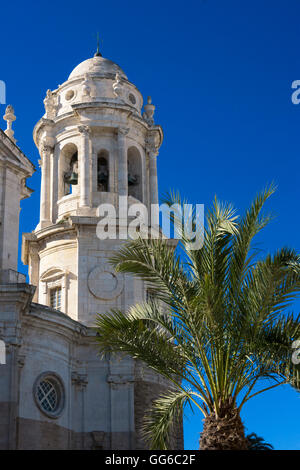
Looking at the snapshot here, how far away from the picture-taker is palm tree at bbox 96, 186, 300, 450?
18.3 meters

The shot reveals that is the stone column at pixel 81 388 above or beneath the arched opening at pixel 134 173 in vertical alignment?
beneath

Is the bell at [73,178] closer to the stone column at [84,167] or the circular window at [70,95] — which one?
the stone column at [84,167]

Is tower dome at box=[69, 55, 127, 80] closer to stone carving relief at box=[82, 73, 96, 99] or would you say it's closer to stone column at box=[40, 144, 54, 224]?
stone carving relief at box=[82, 73, 96, 99]

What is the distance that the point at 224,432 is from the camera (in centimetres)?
1786

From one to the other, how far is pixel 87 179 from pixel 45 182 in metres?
2.56

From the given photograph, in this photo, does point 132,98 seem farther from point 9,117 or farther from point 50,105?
point 9,117

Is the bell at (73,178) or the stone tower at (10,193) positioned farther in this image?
the bell at (73,178)

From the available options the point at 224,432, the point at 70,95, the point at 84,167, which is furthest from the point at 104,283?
the point at 224,432

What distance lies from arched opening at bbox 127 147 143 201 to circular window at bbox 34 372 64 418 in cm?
1103

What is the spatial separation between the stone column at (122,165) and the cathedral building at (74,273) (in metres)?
0.05

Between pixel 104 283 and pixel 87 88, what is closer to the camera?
pixel 104 283

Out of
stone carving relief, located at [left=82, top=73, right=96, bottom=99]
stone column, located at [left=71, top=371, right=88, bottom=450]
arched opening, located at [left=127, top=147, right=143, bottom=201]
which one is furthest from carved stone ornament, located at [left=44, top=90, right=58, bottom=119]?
stone column, located at [left=71, top=371, right=88, bottom=450]

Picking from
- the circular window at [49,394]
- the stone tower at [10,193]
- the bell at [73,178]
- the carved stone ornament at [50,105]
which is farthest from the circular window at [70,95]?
the circular window at [49,394]

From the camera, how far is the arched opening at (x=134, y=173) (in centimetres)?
3769
